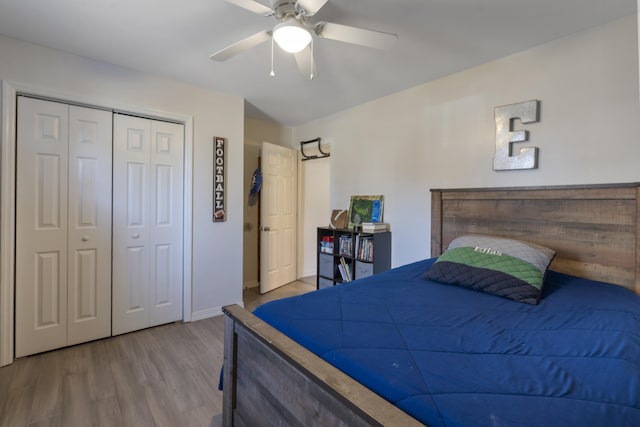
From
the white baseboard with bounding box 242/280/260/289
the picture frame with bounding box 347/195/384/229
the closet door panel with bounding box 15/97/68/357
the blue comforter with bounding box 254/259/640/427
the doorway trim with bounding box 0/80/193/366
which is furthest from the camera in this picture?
the white baseboard with bounding box 242/280/260/289

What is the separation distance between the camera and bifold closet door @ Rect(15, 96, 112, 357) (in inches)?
89.8

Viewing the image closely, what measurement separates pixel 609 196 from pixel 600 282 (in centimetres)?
55

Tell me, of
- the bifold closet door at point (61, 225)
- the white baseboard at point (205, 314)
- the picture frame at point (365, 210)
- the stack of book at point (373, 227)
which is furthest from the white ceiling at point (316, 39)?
the white baseboard at point (205, 314)

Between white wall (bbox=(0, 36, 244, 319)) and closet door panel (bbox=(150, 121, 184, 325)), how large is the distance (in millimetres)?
143

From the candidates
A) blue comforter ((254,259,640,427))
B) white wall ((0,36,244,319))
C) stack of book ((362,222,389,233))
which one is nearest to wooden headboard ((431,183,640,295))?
blue comforter ((254,259,640,427))

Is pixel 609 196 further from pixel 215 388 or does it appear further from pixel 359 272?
pixel 215 388

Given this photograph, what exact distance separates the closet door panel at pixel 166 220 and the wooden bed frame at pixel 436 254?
1.81 meters

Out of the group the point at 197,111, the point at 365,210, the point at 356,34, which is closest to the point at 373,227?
the point at 365,210

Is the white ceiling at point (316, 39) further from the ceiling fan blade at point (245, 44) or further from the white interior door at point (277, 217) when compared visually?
the white interior door at point (277, 217)

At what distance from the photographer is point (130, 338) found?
104 inches

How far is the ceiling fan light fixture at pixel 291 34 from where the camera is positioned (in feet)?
4.92

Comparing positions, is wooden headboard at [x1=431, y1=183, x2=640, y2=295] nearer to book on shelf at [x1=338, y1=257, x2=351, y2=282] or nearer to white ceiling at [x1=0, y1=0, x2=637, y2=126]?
white ceiling at [x1=0, y1=0, x2=637, y2=126]

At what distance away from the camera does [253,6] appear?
58.0 inches

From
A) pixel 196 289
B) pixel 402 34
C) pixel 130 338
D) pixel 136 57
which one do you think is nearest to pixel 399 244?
pixel 402 34
